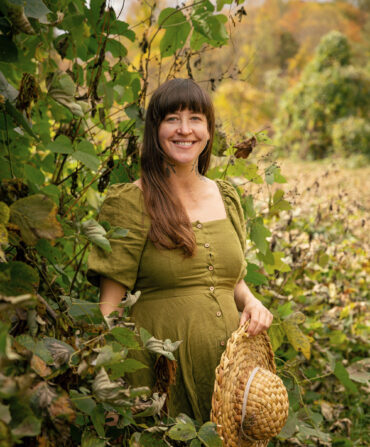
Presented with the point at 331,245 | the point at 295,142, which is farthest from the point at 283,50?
the point at 331,245

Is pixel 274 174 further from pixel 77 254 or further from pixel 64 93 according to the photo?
pixel 64 93

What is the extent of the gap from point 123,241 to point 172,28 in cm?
80

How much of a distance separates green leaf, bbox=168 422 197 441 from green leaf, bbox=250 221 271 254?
3.56 feet

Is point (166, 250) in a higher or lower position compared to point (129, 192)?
lower

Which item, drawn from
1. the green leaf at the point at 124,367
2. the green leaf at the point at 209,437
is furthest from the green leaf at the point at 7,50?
the green leaf at the point at 209,437

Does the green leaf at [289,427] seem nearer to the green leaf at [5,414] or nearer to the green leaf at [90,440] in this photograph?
the green leaf at [90,440]

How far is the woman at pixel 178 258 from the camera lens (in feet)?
5.78

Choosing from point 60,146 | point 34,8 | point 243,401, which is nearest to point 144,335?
point 243,401

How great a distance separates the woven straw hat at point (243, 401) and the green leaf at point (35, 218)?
0.80m

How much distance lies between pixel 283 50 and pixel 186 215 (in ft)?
106

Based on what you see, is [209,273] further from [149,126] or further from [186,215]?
[149,126]

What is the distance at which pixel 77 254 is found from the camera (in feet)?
5.96

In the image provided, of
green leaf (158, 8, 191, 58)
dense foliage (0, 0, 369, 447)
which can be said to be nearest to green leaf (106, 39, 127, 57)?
dense foliage (0, 0, 369, 447)

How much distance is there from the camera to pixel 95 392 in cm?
94
